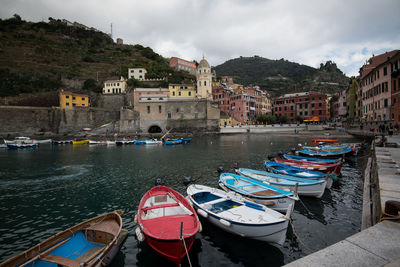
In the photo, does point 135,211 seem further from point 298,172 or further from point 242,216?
point 298,172

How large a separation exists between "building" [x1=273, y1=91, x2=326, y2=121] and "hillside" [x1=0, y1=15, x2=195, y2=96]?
37791mm

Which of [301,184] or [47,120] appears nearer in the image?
[301,184]

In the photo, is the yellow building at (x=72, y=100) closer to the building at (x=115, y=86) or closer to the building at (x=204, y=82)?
the building at (x=115, y=86)

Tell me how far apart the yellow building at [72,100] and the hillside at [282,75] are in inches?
3220

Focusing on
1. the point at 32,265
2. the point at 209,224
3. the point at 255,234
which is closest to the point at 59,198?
the point at 32,265

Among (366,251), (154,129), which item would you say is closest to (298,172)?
(366,251)

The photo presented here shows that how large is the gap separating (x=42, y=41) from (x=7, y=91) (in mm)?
47262

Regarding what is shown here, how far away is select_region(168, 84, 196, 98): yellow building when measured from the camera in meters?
62.6

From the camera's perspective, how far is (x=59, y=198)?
1126 cm

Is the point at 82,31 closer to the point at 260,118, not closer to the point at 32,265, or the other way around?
the point at 260,118

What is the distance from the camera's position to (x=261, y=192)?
8969mm

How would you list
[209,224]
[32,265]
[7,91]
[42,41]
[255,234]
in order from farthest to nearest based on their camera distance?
[42,41] < [7,91] < [209,224] < [255,234] < [32,265]

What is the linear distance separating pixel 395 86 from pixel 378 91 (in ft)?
17.3

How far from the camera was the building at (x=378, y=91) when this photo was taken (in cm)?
3014
